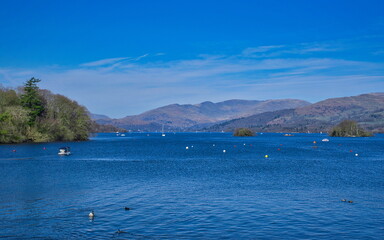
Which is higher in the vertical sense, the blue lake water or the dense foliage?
the dense foliage

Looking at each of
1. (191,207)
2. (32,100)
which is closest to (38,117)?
(32,100)

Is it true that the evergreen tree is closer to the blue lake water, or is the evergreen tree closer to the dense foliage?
the dense foliage

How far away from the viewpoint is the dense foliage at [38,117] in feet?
390

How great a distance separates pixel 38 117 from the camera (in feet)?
444

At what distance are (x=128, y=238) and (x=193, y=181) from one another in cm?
2345

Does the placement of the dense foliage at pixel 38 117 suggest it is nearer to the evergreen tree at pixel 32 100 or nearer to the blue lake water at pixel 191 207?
the evergreen tree at pixel 32 100

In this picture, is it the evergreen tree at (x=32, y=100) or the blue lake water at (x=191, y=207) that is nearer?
the blue lake water at (x=191, y=207)

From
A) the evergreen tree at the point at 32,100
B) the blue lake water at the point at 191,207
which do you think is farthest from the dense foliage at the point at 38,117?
the blue lake water at the point at 191,207

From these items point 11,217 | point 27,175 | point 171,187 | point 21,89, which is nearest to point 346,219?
point 171,187

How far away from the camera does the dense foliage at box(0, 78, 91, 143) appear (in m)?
119

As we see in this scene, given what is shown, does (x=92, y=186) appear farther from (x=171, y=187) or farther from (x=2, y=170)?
(x=2, y=170)

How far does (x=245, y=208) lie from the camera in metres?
29.4

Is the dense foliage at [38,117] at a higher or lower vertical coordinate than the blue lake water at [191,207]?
higher

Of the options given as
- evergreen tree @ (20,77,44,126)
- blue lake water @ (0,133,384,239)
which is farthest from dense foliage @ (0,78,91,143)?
blue lake water @ (0,133,384,239)
